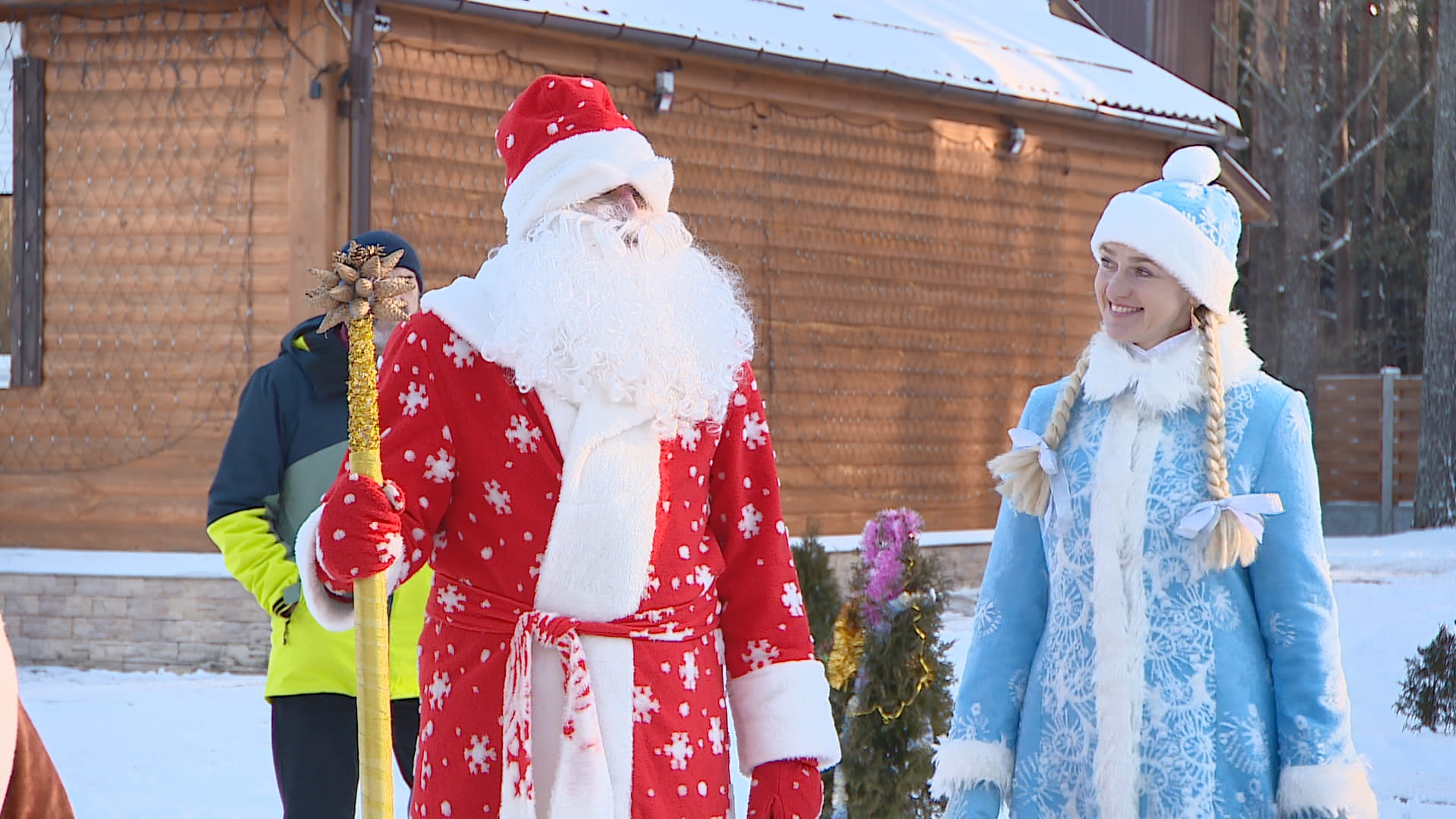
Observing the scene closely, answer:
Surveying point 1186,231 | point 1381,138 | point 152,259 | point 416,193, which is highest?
point 1381,138

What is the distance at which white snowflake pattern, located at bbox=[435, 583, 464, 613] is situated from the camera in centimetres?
256

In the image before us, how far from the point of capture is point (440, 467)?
2541 mm

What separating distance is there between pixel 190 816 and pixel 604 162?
4.34 m

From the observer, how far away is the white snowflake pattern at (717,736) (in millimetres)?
2635

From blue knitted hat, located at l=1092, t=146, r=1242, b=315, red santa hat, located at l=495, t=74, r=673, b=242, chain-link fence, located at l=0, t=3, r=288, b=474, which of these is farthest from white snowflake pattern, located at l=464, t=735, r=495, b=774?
chain-link fence, located at l=0, t=3, r=288, b=474

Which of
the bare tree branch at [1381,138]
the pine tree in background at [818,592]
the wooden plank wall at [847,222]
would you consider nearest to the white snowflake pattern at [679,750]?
the pine tree in background at [818,592]

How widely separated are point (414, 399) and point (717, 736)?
78 cm

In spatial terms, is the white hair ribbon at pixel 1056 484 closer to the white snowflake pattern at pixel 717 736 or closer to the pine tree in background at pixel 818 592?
the white snowflake pattern at pixel 717 736

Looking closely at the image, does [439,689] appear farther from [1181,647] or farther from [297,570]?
[1181,647]

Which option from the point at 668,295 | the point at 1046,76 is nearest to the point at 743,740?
the point at 668,295

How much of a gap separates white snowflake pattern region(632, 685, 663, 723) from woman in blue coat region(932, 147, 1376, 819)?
29.0 inches

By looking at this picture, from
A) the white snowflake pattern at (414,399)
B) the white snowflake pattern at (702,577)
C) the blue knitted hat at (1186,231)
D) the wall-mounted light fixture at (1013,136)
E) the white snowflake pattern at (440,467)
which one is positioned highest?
the wall-mounted light fixture at (1013,136)

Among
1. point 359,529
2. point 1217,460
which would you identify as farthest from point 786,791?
point 1217,460

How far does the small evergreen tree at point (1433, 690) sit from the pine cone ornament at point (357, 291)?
6455 millimetres
